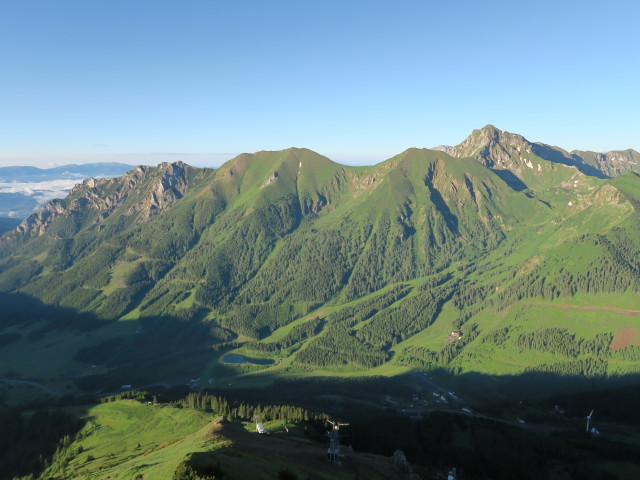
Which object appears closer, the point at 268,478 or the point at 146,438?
the point at 268,478

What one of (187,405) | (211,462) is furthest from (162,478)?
(187,405)

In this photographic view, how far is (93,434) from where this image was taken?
169125 millimetres

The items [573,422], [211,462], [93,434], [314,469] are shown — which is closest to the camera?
[211,462]

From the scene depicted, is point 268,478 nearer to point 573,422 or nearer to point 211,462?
point 211,462

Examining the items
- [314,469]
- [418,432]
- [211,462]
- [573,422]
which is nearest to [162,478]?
[211,462]

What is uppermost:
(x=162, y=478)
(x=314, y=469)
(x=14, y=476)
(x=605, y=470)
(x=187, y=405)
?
(x=162, y=478)

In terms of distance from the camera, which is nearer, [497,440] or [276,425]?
[276,425]

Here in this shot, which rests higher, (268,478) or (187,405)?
(268,478)

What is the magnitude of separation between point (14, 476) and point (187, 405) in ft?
206

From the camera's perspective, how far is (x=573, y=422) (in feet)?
649

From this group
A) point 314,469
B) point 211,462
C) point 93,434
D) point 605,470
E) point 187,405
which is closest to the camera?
point 211,462

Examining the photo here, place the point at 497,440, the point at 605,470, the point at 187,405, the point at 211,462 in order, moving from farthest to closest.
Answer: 1. the point at 187,405
2. the point at 497,440
3. the point at 605,470
4. the point at 211,462

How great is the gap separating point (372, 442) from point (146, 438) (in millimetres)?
81729

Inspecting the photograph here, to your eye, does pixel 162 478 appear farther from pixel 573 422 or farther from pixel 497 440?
pixel 573 422
